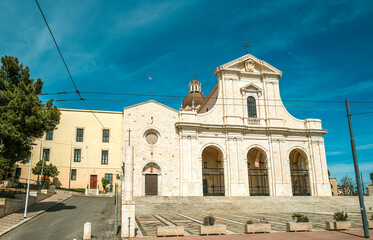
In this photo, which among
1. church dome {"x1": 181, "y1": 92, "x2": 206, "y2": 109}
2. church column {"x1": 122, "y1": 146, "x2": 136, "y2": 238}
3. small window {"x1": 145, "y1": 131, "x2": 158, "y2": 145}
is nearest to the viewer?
church column {"x1": 122, "y1": 146, "x2": 136, "y2": 238}

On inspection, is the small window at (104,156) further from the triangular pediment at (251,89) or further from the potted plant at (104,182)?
the triangular pediment at (251,89)

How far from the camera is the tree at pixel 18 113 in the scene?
19844 mm

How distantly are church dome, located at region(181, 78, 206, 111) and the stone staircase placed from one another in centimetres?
3558

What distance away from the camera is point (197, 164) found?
32.3m

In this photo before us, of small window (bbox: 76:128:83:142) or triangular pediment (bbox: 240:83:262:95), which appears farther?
small window (bbox: 76:128:83:142)

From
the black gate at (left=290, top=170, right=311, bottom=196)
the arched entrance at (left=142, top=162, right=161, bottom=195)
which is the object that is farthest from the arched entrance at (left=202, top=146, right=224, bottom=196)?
the black gate at (left=290, top=170, right=311, bottom=196)

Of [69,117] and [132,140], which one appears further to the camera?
[69,117]

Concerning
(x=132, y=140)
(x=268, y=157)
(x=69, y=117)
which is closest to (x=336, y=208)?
(x=268, y=157)

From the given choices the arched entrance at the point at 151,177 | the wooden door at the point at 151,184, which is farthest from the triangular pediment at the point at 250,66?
the wooden door at the point at 151,184

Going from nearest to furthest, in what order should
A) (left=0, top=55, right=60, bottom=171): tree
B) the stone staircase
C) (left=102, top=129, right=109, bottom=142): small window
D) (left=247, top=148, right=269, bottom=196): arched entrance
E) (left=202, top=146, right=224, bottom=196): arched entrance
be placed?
(left=0, top=55, right=60, bottom=171): tree < the stone staircase < (left=202, top=146, right=224, bottom=196): arched entrance < (left=247, top=148, right=269, bottom=196): arched entrance < (left=102, top=129, right=109, bottom=142): small window

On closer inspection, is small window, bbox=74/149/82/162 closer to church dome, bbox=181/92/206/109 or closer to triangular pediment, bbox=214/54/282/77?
triangular pediment, bbox=214/54/282/77

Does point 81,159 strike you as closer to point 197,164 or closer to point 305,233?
point 197,164

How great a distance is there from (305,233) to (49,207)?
19919mm

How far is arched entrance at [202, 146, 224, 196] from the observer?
33578mm
